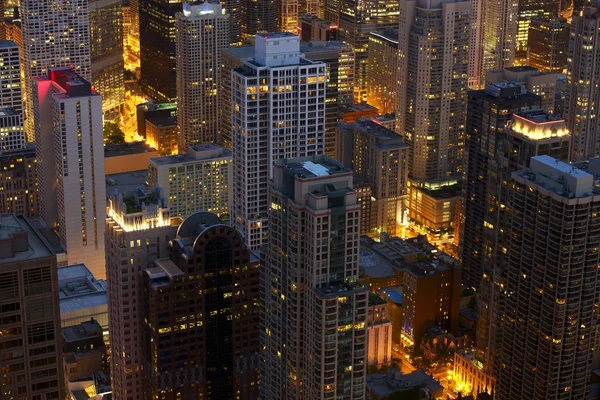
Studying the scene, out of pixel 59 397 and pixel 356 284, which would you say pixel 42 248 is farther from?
pixel 356 284

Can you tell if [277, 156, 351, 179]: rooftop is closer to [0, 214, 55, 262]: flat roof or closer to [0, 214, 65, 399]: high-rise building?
[0, 214, 55, 262]: flat roof

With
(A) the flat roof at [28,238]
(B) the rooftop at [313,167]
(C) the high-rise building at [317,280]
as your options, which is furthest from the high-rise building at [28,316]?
(B) the rooftop at [313,167]

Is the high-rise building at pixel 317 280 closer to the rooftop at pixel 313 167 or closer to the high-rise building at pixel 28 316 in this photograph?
the rooftop at pixel 313 167

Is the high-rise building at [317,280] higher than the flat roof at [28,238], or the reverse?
the flat roof at [28,238]

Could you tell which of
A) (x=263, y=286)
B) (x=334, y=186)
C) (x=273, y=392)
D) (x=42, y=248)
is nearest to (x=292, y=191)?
(x=334, y=186)

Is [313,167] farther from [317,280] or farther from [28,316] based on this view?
[28,316]

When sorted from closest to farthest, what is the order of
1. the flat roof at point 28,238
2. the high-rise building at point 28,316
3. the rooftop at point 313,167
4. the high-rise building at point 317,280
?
the high-rise building at point 28,316 < the flat roof at point 28,238 < the high-rise building at point 317,280 < the rooftop at point 313,167
